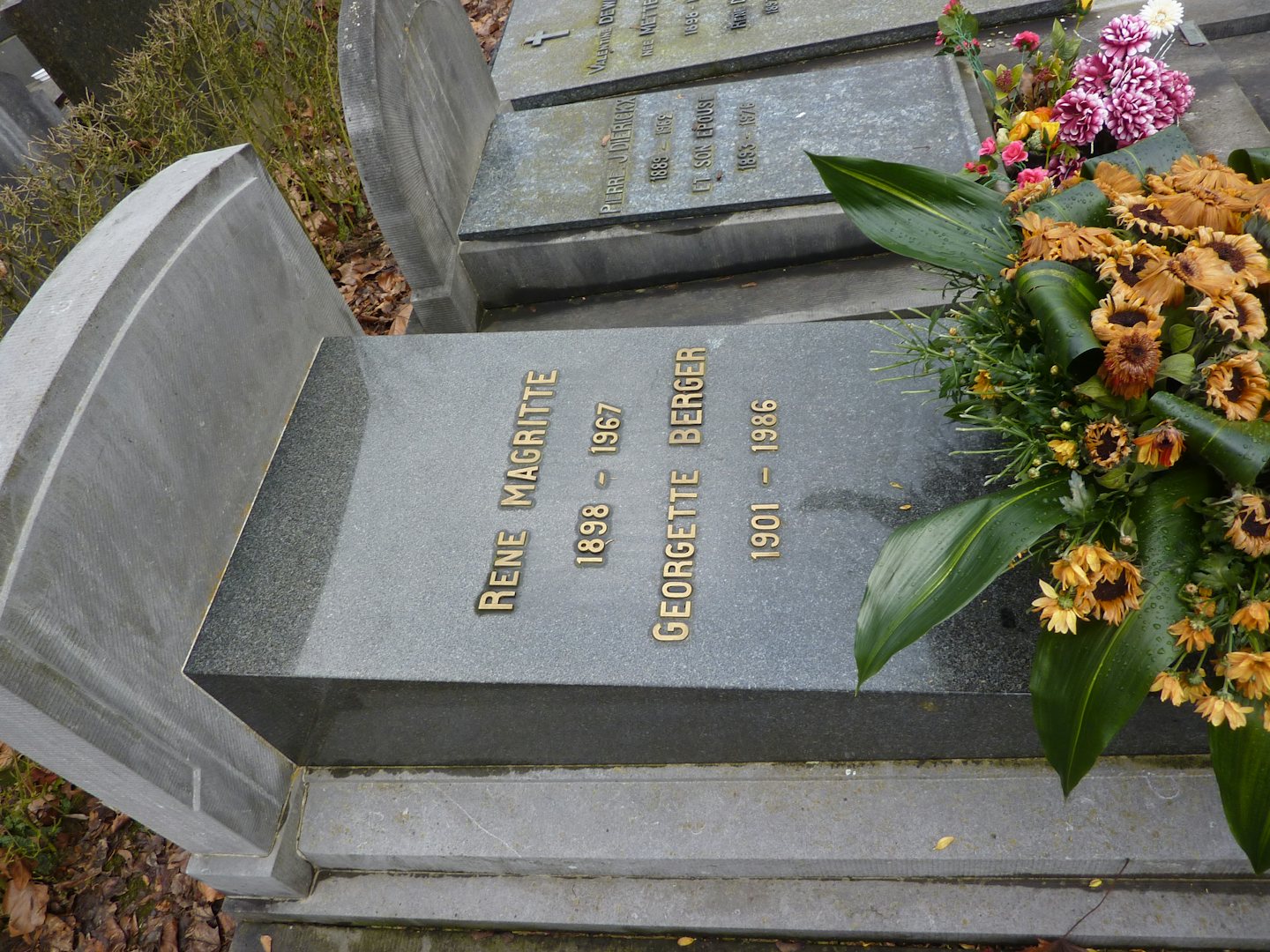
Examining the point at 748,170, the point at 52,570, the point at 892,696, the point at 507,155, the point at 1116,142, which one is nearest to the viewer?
the point at 52,570

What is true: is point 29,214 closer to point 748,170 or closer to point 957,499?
point 748,170

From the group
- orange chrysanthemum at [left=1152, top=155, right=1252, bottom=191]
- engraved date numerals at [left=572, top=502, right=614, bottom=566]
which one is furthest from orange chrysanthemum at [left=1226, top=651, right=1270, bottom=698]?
engraved date numerals at [left=572, top=502, right=614, bottom=566]

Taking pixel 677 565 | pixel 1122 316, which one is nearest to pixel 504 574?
pixel 677 565

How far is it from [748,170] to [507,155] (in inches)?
50.5

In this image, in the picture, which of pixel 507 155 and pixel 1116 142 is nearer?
pixel 1116 142

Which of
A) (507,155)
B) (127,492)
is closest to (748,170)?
(507,155)

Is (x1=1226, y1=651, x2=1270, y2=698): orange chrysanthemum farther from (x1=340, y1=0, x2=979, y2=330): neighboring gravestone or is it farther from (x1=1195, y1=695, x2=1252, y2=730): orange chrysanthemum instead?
(x1=340, y1=0, x2=979, y2=330): neighboring gravestone

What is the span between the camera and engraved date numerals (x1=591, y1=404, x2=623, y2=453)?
106 inches

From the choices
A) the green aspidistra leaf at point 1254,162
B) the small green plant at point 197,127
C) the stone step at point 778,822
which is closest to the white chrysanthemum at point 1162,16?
the green aspidistra leaf at point 1254,162

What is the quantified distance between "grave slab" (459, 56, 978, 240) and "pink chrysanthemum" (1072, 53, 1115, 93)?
48 centimetres

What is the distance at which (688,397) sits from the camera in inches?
110

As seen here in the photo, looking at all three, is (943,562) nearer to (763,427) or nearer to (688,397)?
(763,427)

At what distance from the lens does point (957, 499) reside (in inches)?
93.4

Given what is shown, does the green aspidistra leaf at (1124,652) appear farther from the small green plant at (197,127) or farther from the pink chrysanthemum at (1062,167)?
Result: the small green plant at (197,127)
